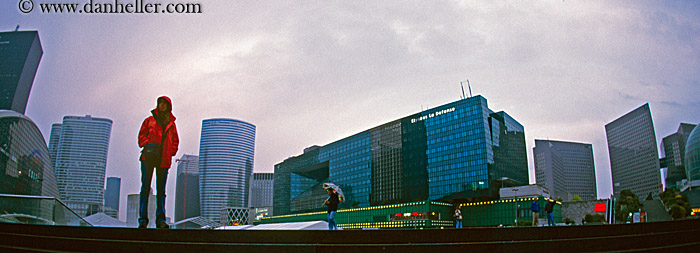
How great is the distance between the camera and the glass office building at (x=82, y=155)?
598ft

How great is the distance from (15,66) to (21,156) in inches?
1670

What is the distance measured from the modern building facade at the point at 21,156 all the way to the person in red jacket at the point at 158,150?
2031 inches

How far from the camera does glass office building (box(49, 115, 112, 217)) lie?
18225 cm

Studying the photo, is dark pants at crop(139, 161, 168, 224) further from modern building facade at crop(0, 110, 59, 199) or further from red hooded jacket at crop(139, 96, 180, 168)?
modern building facade at crop(0, 110, 59, 199)

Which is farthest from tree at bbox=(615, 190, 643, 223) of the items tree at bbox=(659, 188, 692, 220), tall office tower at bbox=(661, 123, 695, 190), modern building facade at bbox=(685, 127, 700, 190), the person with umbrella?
tall office tower at bbox=(661, 123, 695, 190)

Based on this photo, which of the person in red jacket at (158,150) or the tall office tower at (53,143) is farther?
the tall office tower at (53,143)

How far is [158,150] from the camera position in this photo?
11.8 metres

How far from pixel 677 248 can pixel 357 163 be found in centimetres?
12109

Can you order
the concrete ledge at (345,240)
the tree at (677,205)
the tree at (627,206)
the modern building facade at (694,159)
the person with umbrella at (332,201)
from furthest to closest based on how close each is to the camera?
the modern building facade at (694,159), the tree at (627,206), the tree at (677,205), the person with umbrella at (332,201), the concrete ledge at (345,240)

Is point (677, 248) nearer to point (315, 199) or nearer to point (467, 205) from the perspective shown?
point (467, 205)

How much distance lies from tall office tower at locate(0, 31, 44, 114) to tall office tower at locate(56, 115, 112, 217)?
95393 mm

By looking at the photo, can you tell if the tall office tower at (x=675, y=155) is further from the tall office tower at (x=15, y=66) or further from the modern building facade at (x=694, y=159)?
the tall office tower at (x=15, y=66)

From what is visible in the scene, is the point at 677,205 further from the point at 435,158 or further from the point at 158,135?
the point at 158,135

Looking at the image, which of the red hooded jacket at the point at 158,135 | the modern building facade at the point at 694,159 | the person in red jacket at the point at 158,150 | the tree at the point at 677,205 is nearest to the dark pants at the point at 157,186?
the person in red jacket at the point at 158,150
